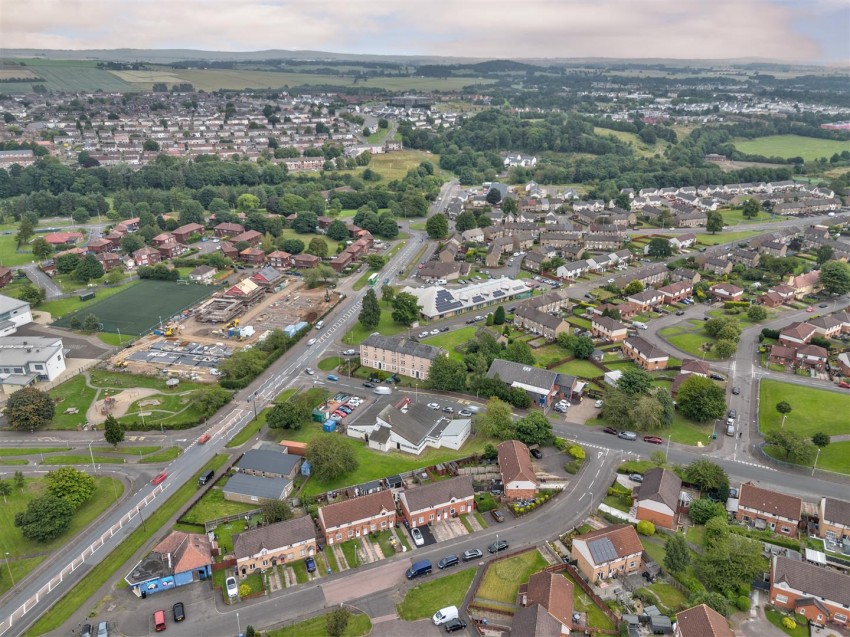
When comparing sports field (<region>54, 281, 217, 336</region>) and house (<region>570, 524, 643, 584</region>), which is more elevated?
sports field (<region>54, 281, 217, 336</region>)

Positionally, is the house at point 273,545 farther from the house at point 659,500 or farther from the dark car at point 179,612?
the house at point 659,500

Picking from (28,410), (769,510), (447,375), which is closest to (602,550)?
(769,510)

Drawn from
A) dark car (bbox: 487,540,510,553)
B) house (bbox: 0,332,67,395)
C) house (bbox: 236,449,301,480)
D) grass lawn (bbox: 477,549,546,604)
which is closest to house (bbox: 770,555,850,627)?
grass lawn (bbox: 477,549,546,604)

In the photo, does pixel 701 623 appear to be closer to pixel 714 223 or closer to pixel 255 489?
pixel 255 489

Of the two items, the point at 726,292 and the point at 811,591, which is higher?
the point at 726,292

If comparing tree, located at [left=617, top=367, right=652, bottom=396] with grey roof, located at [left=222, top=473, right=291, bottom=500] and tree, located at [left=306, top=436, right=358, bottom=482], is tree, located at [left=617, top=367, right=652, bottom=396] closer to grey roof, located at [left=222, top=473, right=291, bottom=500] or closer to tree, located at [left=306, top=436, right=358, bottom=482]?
tree, located at [left=306, top=436, right=358, bottom=482]

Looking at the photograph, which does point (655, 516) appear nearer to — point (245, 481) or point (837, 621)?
point (837, 621)

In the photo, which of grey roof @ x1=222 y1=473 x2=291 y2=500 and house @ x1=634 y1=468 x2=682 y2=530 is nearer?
house @ x1=634 y1=468 x2=682 y2=530
